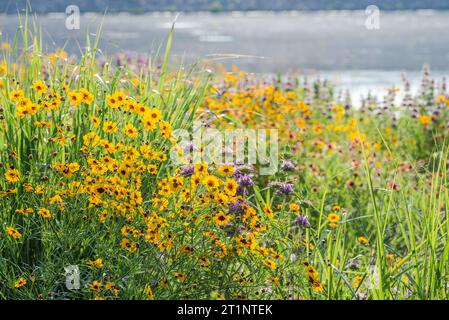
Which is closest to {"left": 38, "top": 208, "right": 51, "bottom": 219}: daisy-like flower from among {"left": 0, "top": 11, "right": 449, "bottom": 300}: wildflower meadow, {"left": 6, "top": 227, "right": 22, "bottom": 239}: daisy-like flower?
{"left": 0, "top": 11, "right": 449, "bottom": 300}: wildflower meadow

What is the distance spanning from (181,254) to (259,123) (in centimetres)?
306

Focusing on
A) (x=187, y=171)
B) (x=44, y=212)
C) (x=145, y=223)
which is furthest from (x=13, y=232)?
(x=187, y=171)

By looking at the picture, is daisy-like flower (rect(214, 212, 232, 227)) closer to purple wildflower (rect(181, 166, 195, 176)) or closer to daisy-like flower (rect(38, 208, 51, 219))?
purple wildflower (rect(181, 166, 195, 176))

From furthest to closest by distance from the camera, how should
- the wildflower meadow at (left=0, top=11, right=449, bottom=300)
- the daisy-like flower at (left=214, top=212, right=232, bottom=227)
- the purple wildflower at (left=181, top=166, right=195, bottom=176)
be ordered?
1. the purple wildflower at (left=181, top=166, right=195, bottom=176)
2. the wildflower meadow at (left=0, top=11, right=449, bottom=300)
3. the daisy-like flower at (left=214, top=212, right=232, bottom=227)

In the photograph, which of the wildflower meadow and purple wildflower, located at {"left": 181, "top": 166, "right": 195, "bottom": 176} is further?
purple wildflower, located at {"left": 181, "top": 166, "right": 195, "bottom": 176}

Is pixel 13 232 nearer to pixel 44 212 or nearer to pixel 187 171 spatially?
pixel 44 212

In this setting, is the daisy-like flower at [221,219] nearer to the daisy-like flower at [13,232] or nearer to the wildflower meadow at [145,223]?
the wildflower meadow at [145,223]

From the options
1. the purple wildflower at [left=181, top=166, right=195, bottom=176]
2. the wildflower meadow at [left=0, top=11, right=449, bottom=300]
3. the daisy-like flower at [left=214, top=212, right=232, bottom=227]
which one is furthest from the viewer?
the purple wildflower at [left=181, top=166, right=195, bottom=176]

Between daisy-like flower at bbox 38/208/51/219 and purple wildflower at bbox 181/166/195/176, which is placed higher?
purple wildflower at bbox 181/166/195/176

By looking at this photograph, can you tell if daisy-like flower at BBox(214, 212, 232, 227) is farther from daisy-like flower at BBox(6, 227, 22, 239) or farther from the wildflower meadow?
daisy-like flower at BBox(6, 227, 22, 239)

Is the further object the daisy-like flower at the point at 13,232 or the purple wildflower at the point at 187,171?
the purple wildflower at the point at 187,171

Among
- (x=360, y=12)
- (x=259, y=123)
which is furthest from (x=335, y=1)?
(x=259, y=123)

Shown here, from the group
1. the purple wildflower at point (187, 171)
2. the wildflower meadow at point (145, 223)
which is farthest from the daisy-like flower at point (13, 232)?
the purple wildflower at point (187, 171)
